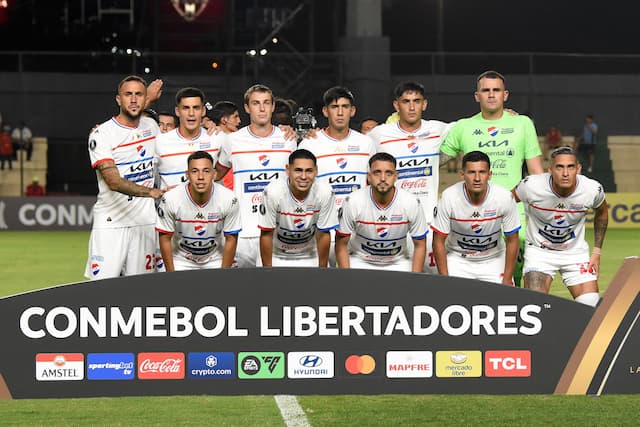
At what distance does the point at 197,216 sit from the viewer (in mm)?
8250

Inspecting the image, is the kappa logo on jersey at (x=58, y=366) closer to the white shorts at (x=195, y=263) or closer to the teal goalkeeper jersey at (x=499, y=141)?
the white shorts at (x=195, y=263)

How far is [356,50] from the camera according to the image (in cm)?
2606

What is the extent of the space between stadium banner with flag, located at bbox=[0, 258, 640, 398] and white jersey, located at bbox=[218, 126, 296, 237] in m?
2.98

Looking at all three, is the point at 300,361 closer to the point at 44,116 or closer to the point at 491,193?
the point at 491,193

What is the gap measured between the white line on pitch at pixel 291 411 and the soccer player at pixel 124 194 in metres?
2.82

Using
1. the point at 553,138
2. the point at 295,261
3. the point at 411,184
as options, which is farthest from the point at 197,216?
the point at 553,138

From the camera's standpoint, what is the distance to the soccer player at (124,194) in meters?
8.72

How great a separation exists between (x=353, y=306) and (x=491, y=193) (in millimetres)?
2693

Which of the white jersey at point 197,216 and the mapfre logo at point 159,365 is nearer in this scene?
the mapfre logo at point 159,365

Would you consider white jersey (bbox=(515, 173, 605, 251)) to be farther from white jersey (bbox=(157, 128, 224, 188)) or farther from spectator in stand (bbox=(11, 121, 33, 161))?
spectator in stand (bbox=(11, 121, 33, 161))

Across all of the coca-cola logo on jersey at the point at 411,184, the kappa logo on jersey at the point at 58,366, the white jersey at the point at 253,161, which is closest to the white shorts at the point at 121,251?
the white jersey at the point at 253,161

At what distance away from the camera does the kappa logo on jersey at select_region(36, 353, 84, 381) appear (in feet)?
19.8

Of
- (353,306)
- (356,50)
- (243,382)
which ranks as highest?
(356,50)

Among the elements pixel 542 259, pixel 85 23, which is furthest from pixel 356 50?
pixel 542 259
